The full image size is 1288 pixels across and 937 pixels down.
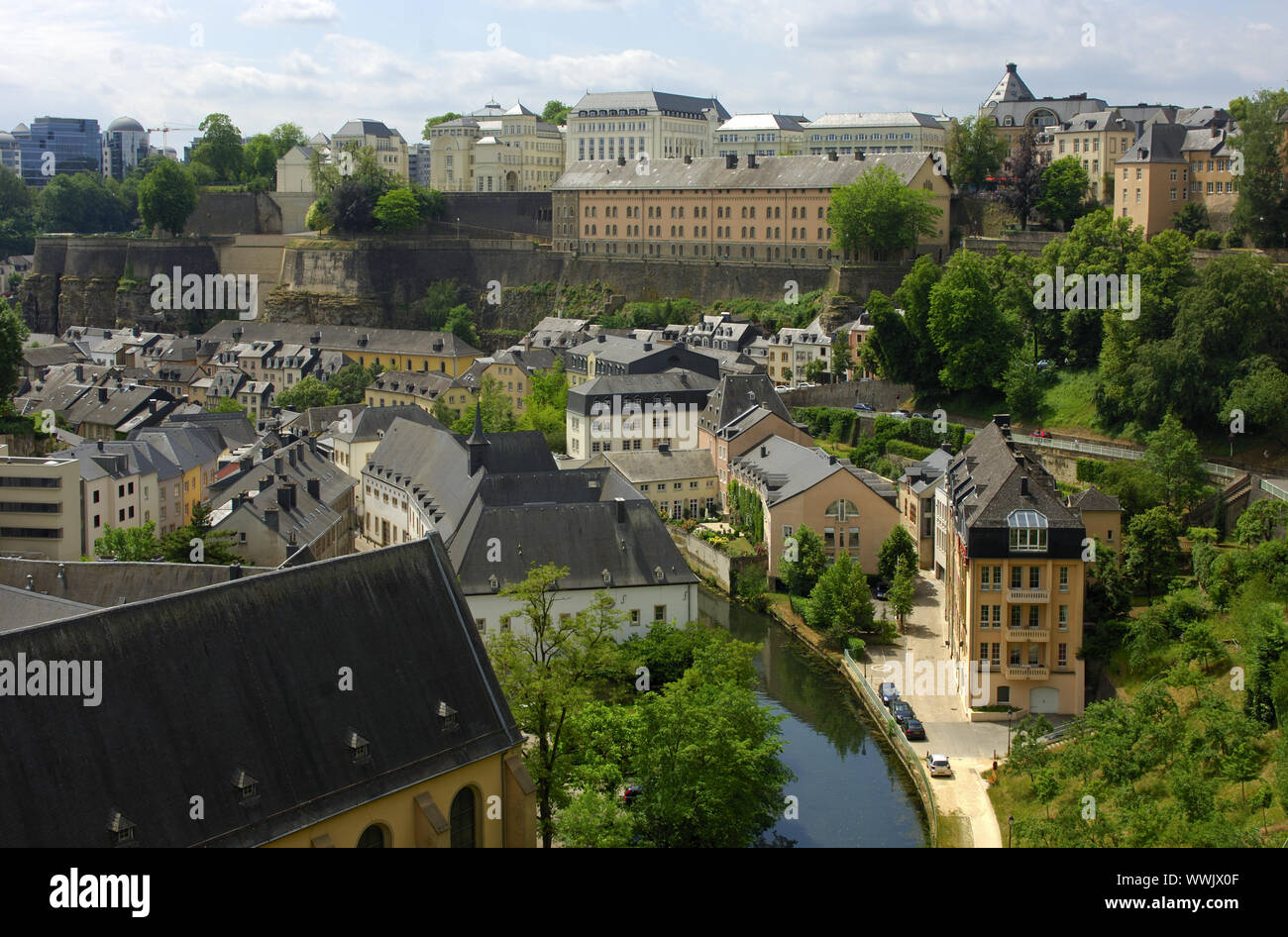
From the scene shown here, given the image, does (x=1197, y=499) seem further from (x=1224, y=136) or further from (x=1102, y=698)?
(x=1224, y=136)

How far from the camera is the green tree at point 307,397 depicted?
7306 centimetres

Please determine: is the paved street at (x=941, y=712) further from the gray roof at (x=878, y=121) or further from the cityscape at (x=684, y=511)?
the gray roof at (x=878, y=121)

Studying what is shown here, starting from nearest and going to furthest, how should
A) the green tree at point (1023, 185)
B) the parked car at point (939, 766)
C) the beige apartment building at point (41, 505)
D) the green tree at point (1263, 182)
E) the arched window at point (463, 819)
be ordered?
the arched window at point (463, 819) < the parked car at point (939, 766) < the beige apartment building at point (41, 505) < the green tree at point (1263, 182) < the green tree at point (1023, 185)

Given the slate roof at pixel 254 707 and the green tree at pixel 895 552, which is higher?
the slate roof at pixel 254 707

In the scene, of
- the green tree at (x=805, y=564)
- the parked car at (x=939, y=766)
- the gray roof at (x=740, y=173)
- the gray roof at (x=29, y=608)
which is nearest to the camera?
the gray roof at (x=29, y=608)

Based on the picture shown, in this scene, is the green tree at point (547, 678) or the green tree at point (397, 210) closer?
the green tree at point (547, 678)

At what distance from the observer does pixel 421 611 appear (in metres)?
20.6

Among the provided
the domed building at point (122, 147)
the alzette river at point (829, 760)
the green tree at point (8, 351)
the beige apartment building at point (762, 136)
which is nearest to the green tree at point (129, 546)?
the green tree at point (8, 351)

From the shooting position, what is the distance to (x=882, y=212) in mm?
73188

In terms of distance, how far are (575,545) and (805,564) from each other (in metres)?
9.93

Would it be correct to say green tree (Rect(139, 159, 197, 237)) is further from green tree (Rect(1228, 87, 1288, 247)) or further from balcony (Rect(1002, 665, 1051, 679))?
balcony (Rect(1002, 665, 1051, 679))

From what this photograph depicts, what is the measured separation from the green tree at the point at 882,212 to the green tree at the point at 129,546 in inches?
1788

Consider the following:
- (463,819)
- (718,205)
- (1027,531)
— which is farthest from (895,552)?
(718,205)
